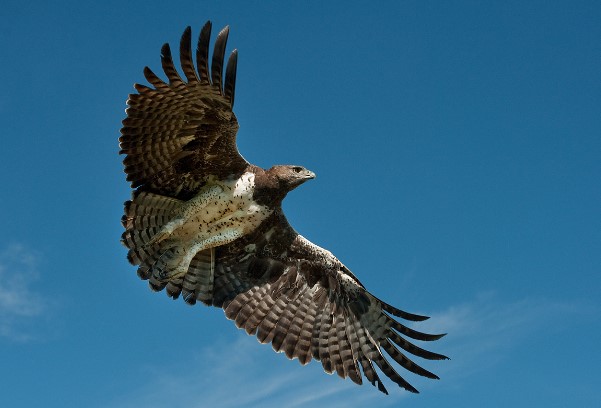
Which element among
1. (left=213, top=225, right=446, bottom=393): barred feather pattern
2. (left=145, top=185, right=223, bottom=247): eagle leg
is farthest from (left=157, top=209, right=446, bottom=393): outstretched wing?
(left=145, top=185, right=223, bottom=247): eagle leg

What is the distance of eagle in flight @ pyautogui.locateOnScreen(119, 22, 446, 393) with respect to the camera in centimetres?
1091

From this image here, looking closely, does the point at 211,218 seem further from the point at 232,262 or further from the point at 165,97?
the point at 165,97

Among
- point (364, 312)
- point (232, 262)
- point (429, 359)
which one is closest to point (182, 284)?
point (232, 262)

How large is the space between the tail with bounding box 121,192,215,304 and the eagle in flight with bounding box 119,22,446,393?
0.01 metres

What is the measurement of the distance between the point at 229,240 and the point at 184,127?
1907mm

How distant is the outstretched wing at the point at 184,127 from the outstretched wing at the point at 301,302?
1.33 m

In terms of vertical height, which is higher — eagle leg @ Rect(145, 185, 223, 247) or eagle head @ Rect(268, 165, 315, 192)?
eagle head @ Rect(268, 165, 315, 192)

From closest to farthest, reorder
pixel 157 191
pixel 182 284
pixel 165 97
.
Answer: pixel 165 97 → pixel 157 191 → pixel 182 284

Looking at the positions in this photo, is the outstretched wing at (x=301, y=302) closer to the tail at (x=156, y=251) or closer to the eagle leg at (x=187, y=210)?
the tail at (x=156, y=251)

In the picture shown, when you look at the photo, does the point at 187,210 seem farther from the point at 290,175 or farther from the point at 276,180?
the point at 290,175

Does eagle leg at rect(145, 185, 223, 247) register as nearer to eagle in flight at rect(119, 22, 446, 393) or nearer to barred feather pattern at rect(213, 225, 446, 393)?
eagle in flight at rect(119, 22, 446, 393)

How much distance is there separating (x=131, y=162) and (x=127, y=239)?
3.79ft

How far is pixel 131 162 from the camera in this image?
11.3 metres

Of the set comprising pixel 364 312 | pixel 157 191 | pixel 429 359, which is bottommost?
pixel 429 359
